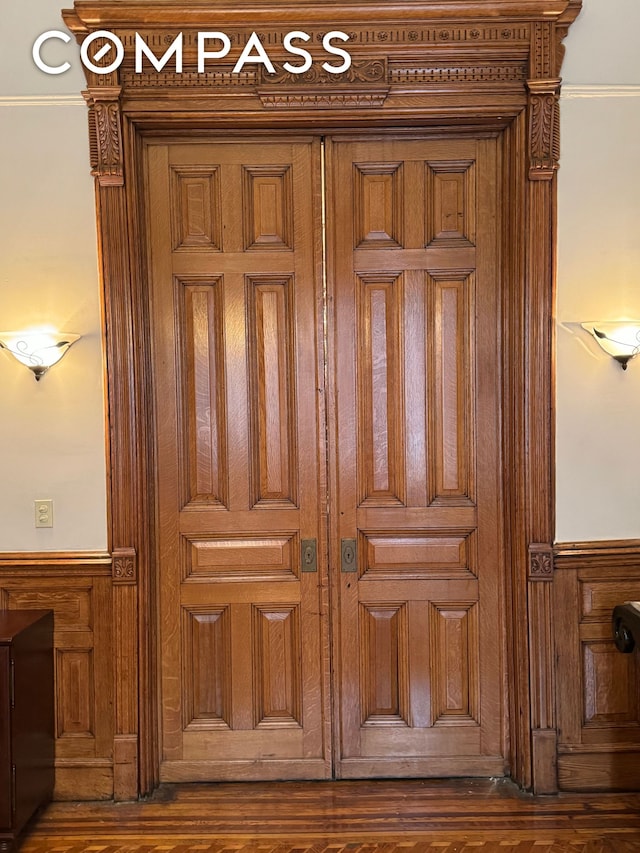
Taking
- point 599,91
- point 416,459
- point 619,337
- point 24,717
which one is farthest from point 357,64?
point 24,717

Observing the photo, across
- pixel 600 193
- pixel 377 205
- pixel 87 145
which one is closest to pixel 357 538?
pixel 377 205

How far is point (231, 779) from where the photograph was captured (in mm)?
3473

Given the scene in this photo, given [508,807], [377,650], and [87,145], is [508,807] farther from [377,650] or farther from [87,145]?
[87,145]

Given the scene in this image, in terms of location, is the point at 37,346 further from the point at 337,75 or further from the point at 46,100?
the point at 337,75

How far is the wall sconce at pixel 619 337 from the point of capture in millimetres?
3328

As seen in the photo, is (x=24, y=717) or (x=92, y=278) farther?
(x=92, y=278)

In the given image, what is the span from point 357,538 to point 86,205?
5.89 feet

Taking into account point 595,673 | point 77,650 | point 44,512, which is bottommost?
point 595,673

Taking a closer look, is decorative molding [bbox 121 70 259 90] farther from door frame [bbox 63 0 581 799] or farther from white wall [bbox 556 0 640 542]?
white wall [bbox 556 0 640 542]

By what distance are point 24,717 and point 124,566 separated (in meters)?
0.67

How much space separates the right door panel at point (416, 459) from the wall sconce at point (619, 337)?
1.34ft

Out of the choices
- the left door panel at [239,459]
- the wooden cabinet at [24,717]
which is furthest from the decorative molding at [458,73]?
the wooden cabinet at [24,717]

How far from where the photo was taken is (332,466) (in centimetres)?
350

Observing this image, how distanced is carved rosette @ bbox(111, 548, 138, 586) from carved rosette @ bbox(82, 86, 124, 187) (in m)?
1.50
